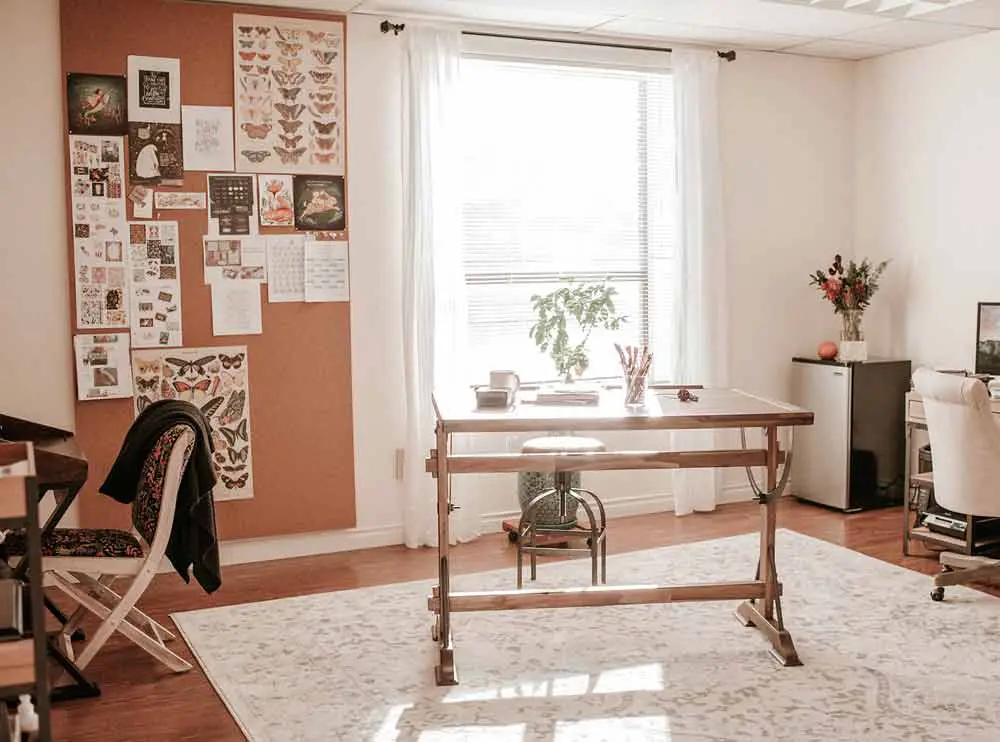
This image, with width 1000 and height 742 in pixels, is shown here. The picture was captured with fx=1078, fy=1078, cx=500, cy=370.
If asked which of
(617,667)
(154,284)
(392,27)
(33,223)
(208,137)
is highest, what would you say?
(392,27)

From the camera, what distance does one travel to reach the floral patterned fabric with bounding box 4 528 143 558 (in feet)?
11.8

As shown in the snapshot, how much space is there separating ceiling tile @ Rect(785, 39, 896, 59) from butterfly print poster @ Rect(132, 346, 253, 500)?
11.8 ft

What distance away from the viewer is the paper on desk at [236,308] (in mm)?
5070

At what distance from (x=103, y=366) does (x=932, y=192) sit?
455cm

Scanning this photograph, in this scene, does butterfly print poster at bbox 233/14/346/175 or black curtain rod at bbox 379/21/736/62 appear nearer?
butterfly print poster at bbox 233/14/346/175

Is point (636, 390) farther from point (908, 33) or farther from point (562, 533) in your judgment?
point (908, 33)

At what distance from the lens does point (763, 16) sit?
5.39m

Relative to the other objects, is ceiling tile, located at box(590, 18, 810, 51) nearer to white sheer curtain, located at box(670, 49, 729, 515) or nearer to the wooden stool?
white sheer curtain, located at box(670, 49, 729, 515)

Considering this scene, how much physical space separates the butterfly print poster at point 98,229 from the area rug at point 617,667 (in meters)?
1.45

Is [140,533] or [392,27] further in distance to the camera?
[392,27]

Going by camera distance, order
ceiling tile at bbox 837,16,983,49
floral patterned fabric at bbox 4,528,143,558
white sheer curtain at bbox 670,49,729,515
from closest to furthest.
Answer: floral patterned fabric at bbox 4,528,143,558, ceiling tile at bbox 837,16,983,49, white sheer curtain at bbox 670,49,729,515

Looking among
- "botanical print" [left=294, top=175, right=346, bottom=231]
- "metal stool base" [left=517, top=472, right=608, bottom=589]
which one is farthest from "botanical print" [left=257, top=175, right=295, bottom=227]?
"metal stool base" [left=517, top=472, right=608, bottom=589]

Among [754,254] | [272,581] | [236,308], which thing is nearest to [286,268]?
[236,308]

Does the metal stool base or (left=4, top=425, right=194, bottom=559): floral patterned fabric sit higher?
(left=4, top=425, right=194, bottom=559): floral patterned fabric
